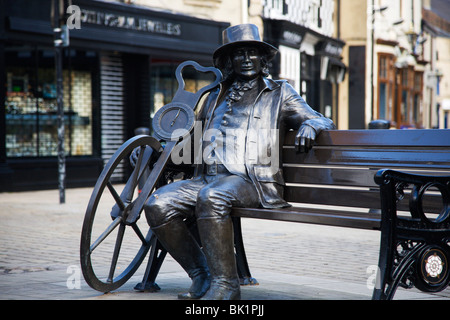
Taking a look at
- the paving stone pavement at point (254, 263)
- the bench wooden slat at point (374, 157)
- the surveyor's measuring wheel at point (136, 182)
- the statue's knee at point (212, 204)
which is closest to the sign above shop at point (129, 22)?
the paving stone pavement at point (254, 263)

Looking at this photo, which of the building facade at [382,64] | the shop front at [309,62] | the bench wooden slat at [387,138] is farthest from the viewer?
the building facade at [382,64]

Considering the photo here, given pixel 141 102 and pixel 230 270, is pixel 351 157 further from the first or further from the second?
pixel 141 102

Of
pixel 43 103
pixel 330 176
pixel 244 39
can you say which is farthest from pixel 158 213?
pixel 43 103

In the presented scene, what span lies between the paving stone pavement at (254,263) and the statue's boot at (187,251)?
0.23 m

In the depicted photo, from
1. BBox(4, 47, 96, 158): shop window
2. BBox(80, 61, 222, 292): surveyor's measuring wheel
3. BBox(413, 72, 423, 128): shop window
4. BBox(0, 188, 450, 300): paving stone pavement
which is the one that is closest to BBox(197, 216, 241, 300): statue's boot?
BBox(0, 188, 450, 300): paving stone pavement

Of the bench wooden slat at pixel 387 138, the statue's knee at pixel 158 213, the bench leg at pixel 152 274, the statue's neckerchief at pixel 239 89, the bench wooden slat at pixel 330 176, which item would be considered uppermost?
the statue's neckerchief at pixel 239 89

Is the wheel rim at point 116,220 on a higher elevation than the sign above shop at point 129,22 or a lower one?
lower

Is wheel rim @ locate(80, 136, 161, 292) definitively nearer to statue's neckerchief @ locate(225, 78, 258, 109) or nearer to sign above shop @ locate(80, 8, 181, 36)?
statue's neckerchief @ locate(225, 78, 258, 109)

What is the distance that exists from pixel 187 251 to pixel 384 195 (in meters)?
1.54

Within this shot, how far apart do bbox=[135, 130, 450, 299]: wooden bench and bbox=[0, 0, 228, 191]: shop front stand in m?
A: 10.2

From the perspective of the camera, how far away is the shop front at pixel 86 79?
48.1 ft

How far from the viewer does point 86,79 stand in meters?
16.4

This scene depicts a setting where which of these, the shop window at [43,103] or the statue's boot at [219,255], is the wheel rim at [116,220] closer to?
the statue's boot at [219,255]
